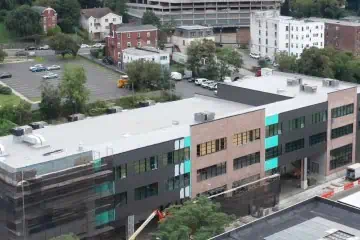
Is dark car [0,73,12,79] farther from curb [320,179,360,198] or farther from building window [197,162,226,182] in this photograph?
curb [320,179,360,198]

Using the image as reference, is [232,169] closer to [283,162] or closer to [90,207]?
[283,162]

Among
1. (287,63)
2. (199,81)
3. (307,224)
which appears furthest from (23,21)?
(307,224)

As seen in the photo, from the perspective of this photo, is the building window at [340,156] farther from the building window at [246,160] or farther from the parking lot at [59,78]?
the parking lot at [59,78]

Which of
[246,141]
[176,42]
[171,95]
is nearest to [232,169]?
[246,141]

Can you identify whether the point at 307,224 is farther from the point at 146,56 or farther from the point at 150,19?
the point at 150,19

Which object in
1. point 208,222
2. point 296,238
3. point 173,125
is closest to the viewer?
point 296,238

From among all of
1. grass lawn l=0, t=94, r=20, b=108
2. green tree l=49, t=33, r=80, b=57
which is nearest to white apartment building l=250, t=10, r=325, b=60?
green tree l=49, t=33, r=80, b=57
